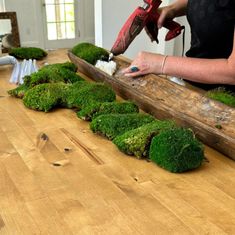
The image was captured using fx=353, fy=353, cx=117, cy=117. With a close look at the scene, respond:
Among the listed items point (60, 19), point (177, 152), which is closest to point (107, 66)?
point (177, 152)

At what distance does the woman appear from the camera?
1.03 m

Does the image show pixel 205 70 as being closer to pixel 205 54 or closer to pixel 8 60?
pixel 205 54

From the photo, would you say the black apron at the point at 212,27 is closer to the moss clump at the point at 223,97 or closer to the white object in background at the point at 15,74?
the moss clump at the point at 223,97

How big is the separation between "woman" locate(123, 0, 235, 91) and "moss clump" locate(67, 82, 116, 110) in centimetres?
17

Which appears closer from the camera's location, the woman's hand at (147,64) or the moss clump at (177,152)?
the moss clump at (177,152)

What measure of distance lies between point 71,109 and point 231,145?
54 cm

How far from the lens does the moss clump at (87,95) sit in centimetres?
111

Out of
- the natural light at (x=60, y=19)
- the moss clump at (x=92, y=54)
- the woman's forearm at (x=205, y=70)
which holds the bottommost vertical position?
the natural light at (x=60, y=19)

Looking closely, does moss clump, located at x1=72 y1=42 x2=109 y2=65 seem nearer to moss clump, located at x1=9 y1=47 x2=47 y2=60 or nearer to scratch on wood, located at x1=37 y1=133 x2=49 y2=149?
moss clump, located at x1=9 y1=47 x2=47 y2=60

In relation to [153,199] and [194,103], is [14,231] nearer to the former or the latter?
[153,199]

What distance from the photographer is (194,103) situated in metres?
1.03

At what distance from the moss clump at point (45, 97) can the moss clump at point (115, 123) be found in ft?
0.71

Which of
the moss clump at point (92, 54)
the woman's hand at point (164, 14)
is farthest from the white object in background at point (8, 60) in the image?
the woman's hand at point (164, 14)

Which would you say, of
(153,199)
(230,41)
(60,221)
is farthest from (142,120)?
(230,41)
